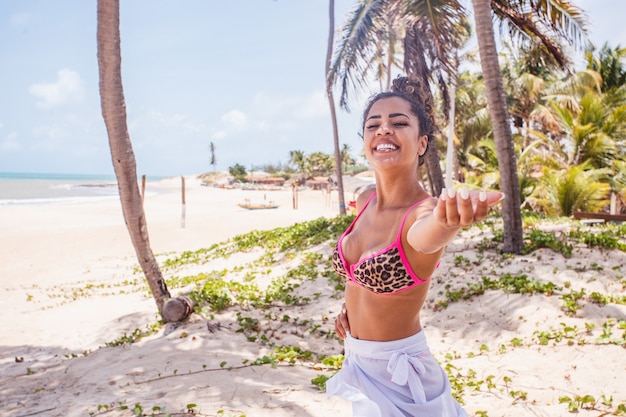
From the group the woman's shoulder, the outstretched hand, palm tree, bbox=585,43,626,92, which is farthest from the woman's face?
palm tree, bbox=585,43,626,92

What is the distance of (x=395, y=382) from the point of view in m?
1.77

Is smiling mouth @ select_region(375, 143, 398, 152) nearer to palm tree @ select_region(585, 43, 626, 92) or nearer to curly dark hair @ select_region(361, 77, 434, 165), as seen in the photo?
curly dark hair @ select_region(361, 77, 434, 165)

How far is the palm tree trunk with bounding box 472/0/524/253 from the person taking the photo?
25.5ft

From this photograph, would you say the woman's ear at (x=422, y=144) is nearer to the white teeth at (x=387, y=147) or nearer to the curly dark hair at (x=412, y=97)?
the curly dark hair at (x=412, y=97)

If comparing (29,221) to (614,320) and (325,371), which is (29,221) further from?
(614,320)

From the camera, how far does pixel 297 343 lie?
586 cm

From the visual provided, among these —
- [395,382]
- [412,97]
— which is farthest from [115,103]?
[395,382]

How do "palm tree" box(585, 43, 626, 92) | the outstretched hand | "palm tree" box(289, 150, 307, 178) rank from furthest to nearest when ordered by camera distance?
1. "palm tree" box(289, 150, 307, 178)
2. "palm tree" box(585, 43, 626, 92)
3. the outstretched hand

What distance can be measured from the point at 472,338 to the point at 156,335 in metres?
4.25

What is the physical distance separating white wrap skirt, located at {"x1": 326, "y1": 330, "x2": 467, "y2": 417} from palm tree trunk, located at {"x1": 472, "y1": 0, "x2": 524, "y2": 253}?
21.9 ft

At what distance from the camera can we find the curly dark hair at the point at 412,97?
1973 mm

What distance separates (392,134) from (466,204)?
0.77 m

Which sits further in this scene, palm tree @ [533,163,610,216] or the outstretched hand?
palm tree @ [533,163,610,216]

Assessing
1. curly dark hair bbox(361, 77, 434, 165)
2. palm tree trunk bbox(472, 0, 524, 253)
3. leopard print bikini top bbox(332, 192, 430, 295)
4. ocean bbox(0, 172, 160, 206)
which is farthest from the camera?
ocean bbox(0, 172, 160, 206)
